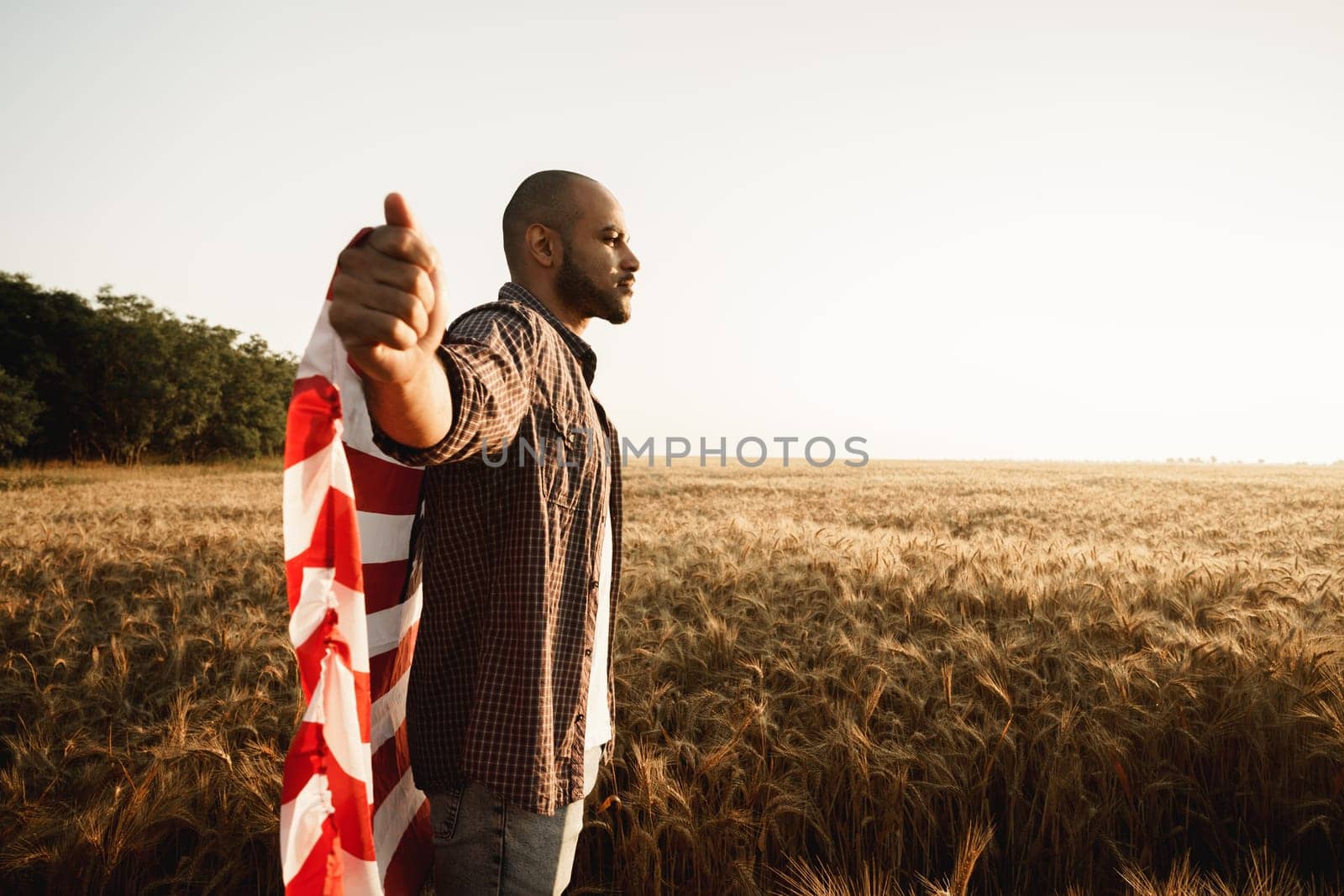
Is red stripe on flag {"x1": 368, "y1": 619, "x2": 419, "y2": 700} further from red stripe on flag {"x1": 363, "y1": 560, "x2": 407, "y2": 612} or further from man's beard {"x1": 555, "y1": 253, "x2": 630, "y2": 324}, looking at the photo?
man's beard {"x1": 555, "y1": 253, "x2": 630, "y2": 324}

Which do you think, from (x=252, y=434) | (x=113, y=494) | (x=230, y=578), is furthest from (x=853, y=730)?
(x=252, y=434)

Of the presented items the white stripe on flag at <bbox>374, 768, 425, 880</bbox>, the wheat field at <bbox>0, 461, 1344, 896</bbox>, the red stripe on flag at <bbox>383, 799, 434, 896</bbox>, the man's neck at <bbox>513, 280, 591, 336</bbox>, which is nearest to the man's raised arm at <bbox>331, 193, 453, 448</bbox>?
the man's neck at <bbox>513, 280, 591, 336</bbox>

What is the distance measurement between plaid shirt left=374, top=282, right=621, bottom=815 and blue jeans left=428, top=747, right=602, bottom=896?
0.19 feet

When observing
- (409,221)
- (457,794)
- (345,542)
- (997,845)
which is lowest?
(997,845)

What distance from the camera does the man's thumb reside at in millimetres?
947

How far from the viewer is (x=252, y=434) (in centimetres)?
3428

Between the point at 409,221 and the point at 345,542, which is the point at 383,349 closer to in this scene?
the point at 409,221

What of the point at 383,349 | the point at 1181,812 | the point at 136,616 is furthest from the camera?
the point at 136,616

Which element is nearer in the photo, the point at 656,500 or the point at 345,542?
the point at 345,542

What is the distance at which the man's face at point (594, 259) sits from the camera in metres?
1.86

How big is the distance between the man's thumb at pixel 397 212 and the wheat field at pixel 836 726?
2064 mm

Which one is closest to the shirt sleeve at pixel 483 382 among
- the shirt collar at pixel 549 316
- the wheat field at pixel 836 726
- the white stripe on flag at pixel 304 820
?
the shirt collar at pixel 549 316

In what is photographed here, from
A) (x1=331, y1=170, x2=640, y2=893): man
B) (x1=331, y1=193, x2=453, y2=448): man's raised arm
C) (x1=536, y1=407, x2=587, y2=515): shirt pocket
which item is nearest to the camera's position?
(x1=331, y1=193, x2=453, y2=448): man's raised arm

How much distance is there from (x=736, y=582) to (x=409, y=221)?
170 inches
